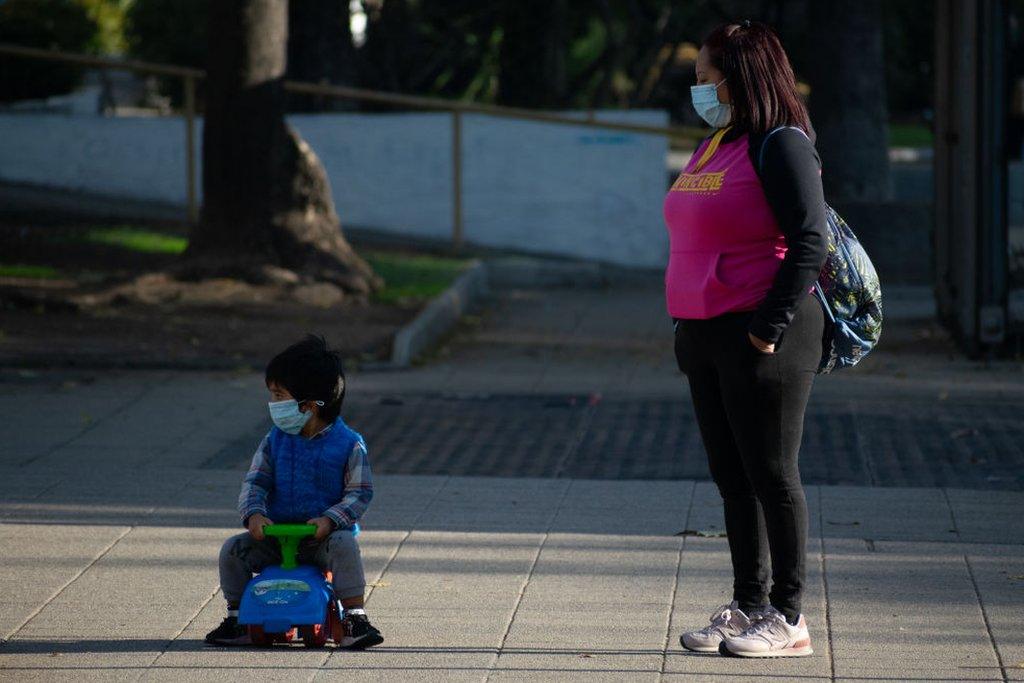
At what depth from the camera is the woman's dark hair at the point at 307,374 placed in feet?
15.0

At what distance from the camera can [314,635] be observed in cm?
465

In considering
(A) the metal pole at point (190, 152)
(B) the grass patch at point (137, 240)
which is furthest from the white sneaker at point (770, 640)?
(A) the metal pole at point (190, 152)

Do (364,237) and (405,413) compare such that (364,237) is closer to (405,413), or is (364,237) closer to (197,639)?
(405,413)

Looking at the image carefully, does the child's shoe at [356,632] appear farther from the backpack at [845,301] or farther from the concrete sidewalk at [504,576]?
the backpack at [845,301]

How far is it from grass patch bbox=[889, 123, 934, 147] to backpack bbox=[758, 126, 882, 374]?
36996 millimetres

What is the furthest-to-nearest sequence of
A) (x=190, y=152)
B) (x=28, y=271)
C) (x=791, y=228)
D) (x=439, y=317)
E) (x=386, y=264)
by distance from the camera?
(x=190, y=152) < (x=386, y=264) < (x=28, y=271) < (x=439, y=317) < (x=791, y=228)

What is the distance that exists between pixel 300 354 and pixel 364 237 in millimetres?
12993

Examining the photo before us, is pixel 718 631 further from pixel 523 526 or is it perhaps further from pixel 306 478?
pixel 523 526

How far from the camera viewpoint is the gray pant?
462 centimetres

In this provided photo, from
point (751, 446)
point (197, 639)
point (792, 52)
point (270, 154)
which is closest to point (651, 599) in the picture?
point (751, 446)

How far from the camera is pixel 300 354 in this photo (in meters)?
4.60

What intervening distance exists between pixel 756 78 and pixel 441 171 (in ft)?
43.6

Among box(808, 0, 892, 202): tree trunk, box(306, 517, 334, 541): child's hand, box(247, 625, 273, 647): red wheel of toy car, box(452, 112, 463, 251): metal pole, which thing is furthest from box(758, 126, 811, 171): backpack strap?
box(808, 0, 892, 202): tree trunk

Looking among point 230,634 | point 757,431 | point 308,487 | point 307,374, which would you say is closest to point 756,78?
point 757,431
